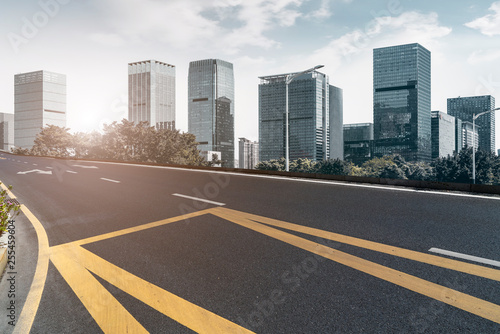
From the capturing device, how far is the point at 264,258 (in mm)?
4371

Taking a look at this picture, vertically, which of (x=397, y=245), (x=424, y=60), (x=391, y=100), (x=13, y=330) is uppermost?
(x=424, y=60)

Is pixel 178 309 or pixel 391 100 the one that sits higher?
pixel 391 100

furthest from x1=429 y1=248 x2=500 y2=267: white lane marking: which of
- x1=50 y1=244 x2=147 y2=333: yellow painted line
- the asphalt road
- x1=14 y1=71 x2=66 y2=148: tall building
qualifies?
x1=14 y1=71 x2=66 y2=148: tall building

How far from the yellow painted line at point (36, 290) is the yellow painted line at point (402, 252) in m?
3.68

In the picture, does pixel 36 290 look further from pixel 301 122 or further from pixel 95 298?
pixel 301 122

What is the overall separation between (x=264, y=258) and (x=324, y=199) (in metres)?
4.32

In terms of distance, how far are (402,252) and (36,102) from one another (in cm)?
22565

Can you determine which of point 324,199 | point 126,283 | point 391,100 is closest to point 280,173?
point 324,199

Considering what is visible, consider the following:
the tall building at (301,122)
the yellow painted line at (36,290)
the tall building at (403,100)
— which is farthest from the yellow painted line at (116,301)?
the tall building at (403,100)

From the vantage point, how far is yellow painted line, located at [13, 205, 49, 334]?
305cm

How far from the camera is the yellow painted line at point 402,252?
3682 mm

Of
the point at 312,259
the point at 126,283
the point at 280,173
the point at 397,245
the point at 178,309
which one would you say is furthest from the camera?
the point at 280,173

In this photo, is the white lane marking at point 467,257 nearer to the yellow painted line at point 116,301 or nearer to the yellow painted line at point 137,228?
the yellow painted line at point 116,301

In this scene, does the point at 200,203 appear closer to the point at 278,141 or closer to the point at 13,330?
the point at 13,330
